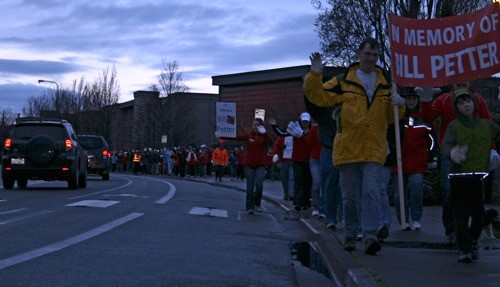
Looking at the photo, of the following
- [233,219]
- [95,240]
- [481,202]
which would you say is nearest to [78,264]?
[95,240]

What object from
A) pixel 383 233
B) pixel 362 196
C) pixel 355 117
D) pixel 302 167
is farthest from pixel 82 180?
pixel 355 117

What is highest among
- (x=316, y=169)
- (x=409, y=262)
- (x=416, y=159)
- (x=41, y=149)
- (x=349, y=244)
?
(x=41, y=149)

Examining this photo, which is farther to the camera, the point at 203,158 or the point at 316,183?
the point at 203,158

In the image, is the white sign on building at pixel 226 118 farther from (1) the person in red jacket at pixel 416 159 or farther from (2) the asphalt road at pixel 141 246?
(1) the person in red jacket at pixel 416 159

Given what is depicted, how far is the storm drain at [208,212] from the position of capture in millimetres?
16250

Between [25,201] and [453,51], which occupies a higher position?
[453,51]

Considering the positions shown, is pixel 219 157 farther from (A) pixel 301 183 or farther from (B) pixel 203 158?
(A) pixel 301 183

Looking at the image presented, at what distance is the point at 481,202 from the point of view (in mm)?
8906

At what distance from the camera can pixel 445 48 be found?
436 inches

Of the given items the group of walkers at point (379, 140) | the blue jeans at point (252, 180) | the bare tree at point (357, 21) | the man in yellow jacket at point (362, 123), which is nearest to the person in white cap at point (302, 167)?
the blue jeans at point (252, 180)

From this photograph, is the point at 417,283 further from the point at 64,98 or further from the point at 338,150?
the point at 64,98

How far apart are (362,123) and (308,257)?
6.42 ft

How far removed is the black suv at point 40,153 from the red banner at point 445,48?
14.3m

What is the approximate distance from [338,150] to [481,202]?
1474 millimetres
